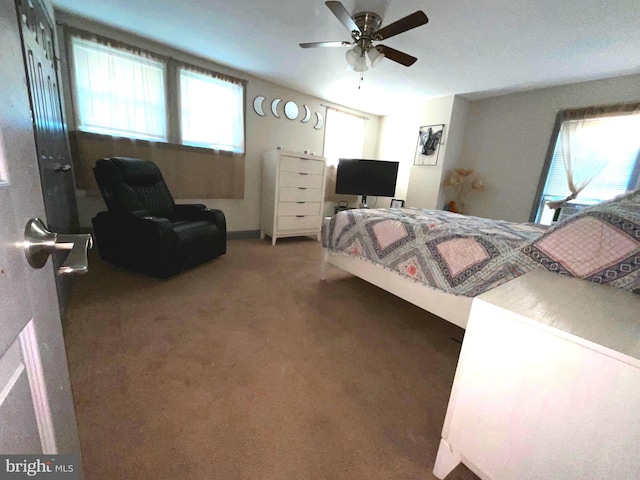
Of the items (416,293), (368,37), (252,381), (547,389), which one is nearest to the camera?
(547,389)

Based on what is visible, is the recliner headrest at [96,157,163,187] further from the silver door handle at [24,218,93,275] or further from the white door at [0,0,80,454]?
the silver door handle at [24,218,93,275]

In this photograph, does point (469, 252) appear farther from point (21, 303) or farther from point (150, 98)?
point (150, 98)

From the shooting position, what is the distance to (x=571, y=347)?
1.99 feet

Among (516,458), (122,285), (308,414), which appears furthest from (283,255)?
(516,458)

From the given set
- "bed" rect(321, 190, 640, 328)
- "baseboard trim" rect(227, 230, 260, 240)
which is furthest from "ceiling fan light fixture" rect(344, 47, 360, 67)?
"baseboard trim" rect(227, 230, 260, 240)

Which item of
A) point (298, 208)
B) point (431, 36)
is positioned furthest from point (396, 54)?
point (298, 208)

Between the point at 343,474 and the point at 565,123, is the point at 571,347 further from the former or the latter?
the point at 565,123

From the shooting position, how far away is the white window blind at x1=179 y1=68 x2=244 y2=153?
9.53 feet

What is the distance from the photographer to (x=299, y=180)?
3400 mm

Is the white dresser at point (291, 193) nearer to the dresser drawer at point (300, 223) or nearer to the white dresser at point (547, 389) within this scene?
the dresser drawer at point (300, 223)

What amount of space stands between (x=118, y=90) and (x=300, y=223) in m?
2.35

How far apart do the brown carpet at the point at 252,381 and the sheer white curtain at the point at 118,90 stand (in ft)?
5.01

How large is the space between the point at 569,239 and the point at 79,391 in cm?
213

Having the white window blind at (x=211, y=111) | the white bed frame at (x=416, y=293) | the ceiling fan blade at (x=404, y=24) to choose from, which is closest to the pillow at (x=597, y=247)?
the white bed frame at (x=416, y=293)
